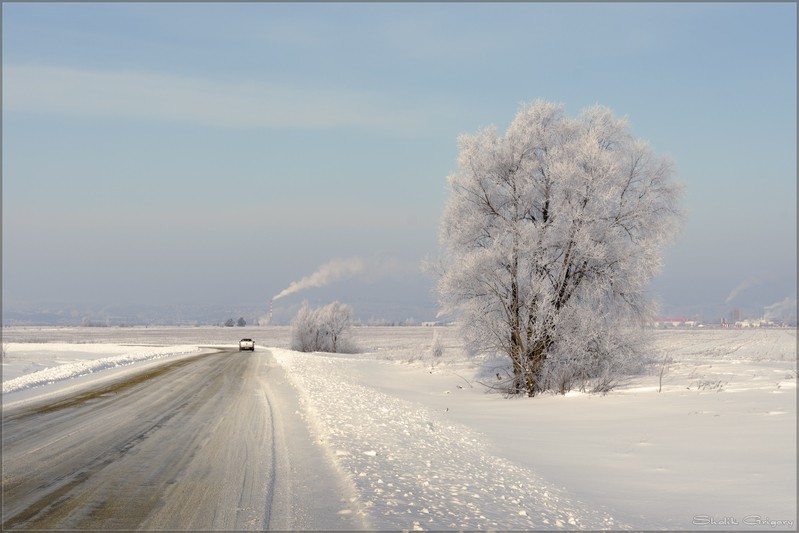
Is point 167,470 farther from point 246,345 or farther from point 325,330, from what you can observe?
point 325,330

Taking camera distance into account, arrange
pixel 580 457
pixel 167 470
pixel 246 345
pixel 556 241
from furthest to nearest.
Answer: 1. pixel 246 345
2. pixel 556 241
3. pixel 580 457
4. pixel 167 470

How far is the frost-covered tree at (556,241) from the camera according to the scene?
2073 cm

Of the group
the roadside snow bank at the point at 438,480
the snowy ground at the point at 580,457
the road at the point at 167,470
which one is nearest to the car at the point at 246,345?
the snowy ground at the point at 580,457

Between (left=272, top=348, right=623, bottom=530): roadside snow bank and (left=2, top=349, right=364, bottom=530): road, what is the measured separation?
1.36 feet

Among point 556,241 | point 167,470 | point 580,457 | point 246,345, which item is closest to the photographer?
point 167,470

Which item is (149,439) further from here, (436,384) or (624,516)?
(436,384)

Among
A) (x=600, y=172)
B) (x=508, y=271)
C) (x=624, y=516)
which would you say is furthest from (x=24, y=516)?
(x=600, y=172)

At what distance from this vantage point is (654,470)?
388 inches

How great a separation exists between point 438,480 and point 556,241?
14.1 metres

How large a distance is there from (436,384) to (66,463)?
62.6 feet

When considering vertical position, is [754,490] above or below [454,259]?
below

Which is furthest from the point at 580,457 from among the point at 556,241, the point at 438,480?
the point at 556,241

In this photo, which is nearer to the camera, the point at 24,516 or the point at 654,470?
the point at 24,516

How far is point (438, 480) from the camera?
820 cm
